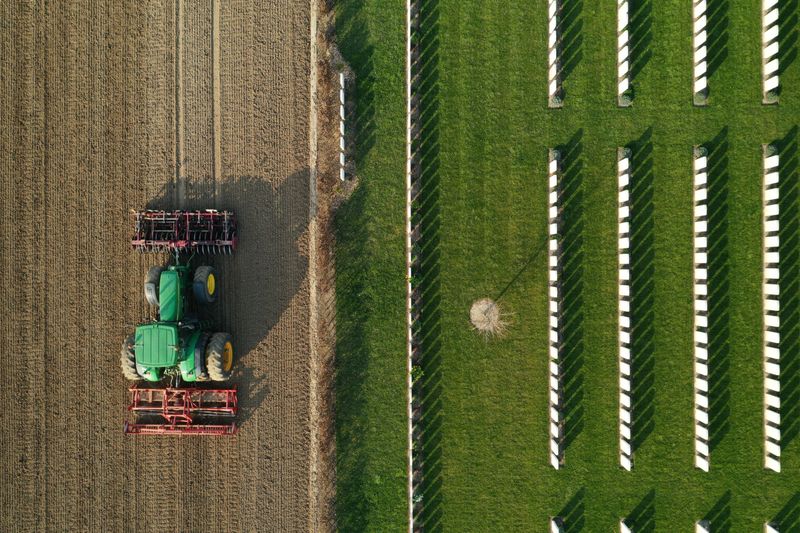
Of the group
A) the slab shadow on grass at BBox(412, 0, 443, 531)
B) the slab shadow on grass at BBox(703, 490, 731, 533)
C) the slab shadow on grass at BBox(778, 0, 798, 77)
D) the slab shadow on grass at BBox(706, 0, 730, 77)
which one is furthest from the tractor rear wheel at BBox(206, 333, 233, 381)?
the slab shadow on grass at BBox(778, 0, 798, 77)

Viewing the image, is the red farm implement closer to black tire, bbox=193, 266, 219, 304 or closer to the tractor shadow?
the tractor shadow

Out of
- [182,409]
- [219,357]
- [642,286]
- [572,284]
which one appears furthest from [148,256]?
[642,286]

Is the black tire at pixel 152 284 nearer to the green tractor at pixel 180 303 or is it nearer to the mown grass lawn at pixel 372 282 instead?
→ the green tractor at pixel 180 303

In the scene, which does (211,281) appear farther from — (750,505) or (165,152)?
(750,505)

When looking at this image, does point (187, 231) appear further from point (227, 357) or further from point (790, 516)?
point (790, 516)

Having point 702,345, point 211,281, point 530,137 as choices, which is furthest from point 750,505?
point 211,281

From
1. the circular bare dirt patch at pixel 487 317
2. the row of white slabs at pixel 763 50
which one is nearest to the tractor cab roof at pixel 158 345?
the circular bare dirt patch at pixel 487 317
